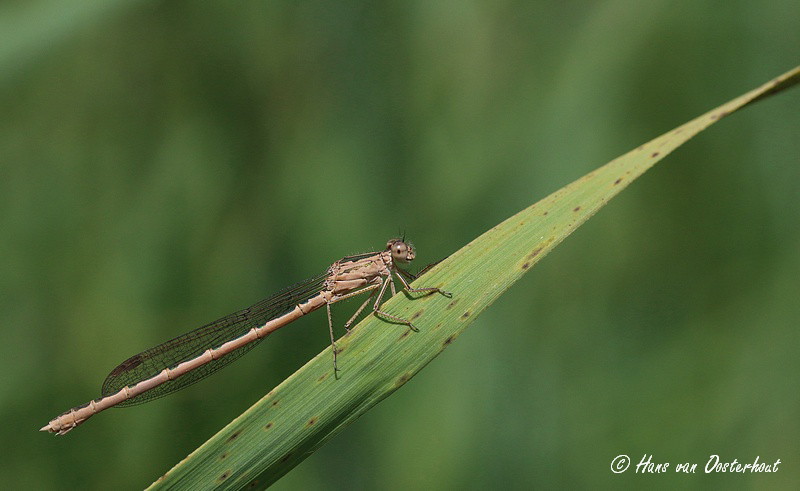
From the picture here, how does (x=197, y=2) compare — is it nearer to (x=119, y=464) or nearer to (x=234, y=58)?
(x=234, y=58)

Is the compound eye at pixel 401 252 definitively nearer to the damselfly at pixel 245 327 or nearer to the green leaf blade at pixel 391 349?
the damselfly at pixel 245 327

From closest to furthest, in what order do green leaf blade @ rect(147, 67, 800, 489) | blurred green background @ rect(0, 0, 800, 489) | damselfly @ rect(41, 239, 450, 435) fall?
green leaf blade @ rect(147, 67, 800, 489)
damselfly @ rect(41, 239, 450, 435)
blurred green background @ rect(0, 0, 800, 489)

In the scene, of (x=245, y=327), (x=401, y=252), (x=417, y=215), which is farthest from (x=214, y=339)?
(x=417, y=215)

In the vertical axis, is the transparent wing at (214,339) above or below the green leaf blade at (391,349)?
above

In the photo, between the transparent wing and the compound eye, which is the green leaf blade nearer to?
the compound eye

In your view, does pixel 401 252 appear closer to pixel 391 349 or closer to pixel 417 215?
pixel 417 215

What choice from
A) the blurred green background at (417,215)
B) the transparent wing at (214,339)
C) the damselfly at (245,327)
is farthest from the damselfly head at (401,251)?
the blurred green background at (417,215)

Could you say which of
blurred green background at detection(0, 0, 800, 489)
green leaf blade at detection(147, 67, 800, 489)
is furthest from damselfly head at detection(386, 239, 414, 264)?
green leaf blade at detection(147, 67, 800, 489)
